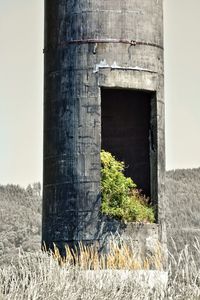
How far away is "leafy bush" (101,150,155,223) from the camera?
1008 inches

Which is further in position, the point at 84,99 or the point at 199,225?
the point at 199,225

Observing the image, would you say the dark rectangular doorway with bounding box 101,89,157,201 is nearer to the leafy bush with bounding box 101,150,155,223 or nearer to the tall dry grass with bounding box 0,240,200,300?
the leafy bush with bounding box 101,150,155,223

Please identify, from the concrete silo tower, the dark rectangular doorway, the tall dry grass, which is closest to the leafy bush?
the concrete silo tower

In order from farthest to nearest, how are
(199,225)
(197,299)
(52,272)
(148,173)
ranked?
(199,225) < (148,173) < (52,272) < (197,299)

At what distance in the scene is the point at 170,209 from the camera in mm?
59750

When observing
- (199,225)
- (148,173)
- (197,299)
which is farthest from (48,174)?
(199,225)

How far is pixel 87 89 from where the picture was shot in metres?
25.7

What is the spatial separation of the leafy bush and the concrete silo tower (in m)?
0.27

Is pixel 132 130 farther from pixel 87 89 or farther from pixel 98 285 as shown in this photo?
pixel 98 285

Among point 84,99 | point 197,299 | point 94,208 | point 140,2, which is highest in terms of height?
point 140,2

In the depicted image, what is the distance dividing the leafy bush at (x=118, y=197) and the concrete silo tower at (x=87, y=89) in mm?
269

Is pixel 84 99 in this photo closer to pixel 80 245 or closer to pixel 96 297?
pixel 80 245

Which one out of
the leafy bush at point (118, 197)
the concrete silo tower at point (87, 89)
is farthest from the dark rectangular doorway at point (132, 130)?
the leafy bush at point (118, 197)

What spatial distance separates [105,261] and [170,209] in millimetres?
34872
